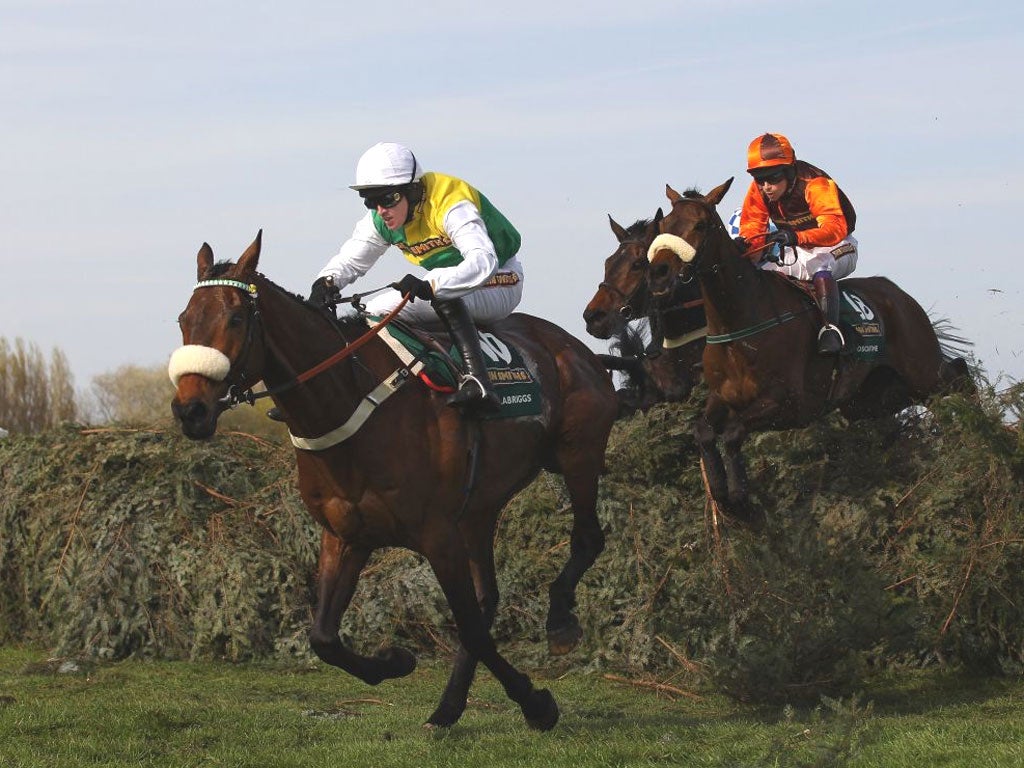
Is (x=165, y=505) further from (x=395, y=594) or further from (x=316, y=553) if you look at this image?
(x=395, y=594)

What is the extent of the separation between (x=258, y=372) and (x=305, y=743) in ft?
7.01

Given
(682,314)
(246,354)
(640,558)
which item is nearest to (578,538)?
(640,558)

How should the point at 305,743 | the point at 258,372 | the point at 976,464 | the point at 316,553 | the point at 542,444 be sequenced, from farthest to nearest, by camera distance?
the point at 316,553 → the point at 976,464 → the point at 542,444 → the point at 305,743 → the point at 258,372

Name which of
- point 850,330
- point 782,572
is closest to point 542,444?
point 782,572

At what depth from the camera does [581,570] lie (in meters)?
8.77

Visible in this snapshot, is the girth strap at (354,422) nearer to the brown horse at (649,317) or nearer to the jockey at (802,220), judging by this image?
the brown horse at (649,317)

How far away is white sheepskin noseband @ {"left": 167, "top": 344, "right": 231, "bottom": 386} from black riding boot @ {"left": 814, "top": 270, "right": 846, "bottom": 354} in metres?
5.28

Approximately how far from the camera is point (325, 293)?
25.3ft

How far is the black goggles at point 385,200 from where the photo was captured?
781cm

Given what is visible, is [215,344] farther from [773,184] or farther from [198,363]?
[773,184]

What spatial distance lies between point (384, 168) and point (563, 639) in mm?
2829

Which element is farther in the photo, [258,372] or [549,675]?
[549,675]

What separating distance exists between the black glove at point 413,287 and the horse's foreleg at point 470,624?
1.19 metres

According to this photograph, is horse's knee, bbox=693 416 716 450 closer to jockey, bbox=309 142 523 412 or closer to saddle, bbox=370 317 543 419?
saddle, bbox=370 317 543 419
